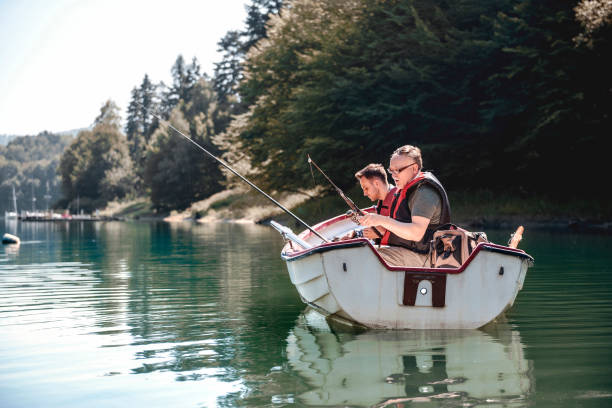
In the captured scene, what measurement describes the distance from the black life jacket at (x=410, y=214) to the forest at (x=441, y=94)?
1844 cm

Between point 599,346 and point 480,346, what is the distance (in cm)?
109

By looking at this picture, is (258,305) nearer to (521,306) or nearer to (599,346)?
(521,306)

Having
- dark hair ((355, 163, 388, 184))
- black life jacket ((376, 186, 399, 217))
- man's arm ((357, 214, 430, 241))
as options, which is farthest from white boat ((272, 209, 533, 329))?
dark hair ((355, 163, 388, 184))

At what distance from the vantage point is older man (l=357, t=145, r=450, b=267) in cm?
742

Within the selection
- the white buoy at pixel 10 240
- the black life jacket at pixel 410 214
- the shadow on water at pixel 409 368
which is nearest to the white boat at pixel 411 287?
the shadow on water at pixel 409 368

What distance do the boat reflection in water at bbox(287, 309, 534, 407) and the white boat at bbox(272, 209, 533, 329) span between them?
0.19 meters

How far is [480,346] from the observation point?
7223 millimetres

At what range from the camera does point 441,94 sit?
103 ft

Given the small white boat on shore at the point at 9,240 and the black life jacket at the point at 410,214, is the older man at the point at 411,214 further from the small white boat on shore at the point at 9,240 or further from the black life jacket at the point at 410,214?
the small white boat on shore at the point at 9,240

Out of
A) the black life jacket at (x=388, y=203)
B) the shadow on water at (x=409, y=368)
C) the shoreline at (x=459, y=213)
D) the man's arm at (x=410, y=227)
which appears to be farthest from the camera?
the shoreline at (x=459, y=213)

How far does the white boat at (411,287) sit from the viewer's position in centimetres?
756

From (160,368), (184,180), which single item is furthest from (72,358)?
(184,180)

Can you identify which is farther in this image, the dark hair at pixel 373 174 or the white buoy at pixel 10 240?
the white buoy at pixel 10 240

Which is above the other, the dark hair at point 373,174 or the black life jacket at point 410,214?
the dark hair at point 373,174
